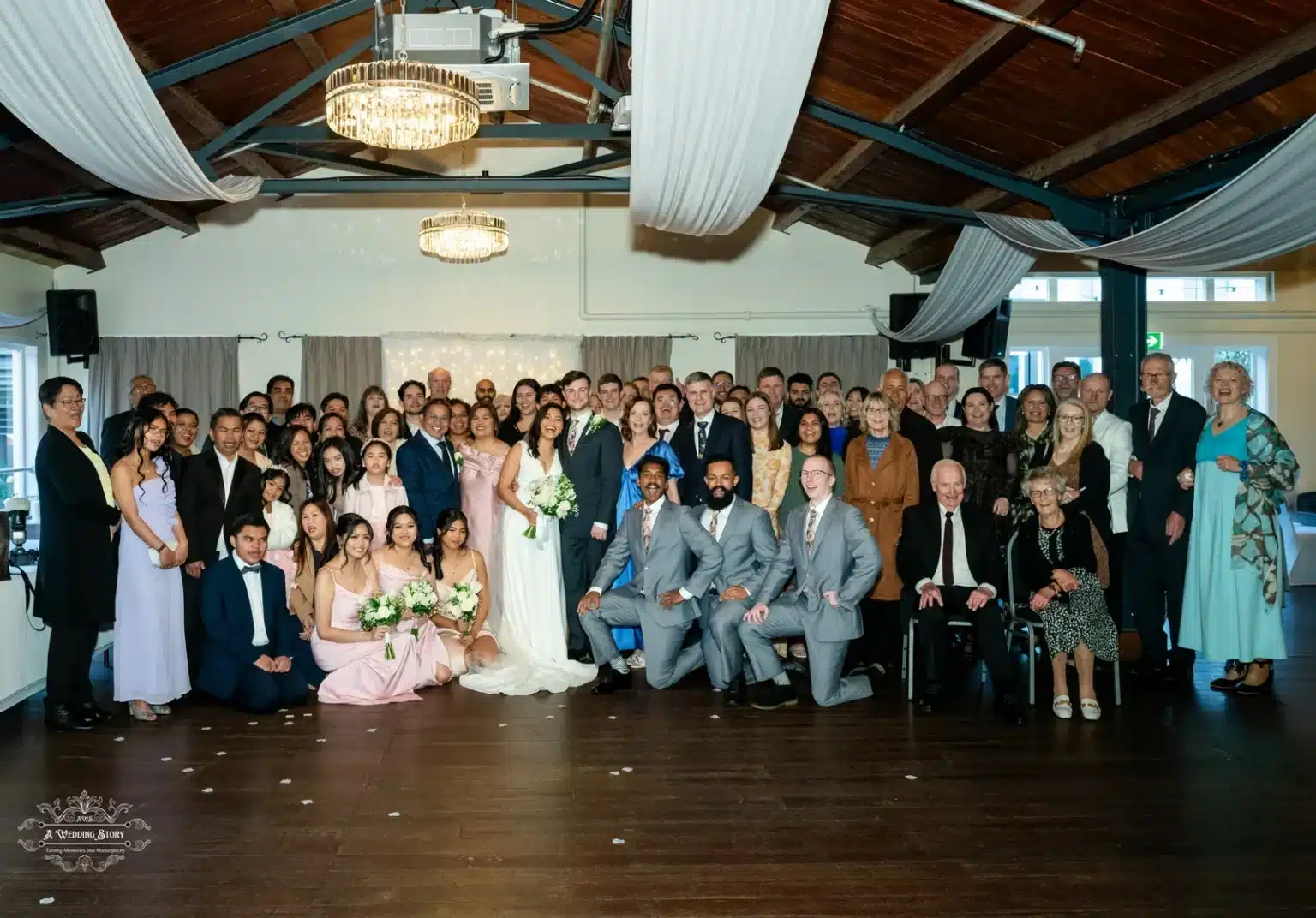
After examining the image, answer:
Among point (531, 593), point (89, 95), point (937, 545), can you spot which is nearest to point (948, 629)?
point (937, 545)

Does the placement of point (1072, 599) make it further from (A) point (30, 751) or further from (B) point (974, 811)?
(A) point (30, 751)

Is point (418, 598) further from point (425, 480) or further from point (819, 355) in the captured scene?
point (819, 355)

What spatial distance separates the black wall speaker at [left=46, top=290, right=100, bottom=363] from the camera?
11.0 m

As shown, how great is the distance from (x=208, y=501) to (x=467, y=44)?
2.56 m

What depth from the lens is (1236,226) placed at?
5.26m

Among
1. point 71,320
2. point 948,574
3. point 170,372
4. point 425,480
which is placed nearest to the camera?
point 948,574

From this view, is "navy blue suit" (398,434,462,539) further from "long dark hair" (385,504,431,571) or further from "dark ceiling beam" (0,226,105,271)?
"dark ceiling beam" (0,226,105,271)

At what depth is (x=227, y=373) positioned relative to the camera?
11805mm

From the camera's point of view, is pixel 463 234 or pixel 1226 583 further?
pixel 463 234

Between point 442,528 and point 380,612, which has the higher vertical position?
point 442,528

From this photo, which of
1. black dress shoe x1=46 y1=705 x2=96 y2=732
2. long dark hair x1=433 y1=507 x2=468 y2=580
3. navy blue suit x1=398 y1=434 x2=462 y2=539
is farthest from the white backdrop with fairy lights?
black dress shoe x1=46 y1=705 x2=96 y2=732

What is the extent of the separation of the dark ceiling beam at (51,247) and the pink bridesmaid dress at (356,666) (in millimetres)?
6351

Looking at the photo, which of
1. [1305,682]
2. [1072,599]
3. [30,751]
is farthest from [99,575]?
[1305,682]

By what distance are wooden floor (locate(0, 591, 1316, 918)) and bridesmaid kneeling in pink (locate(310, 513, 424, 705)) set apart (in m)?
0.17
